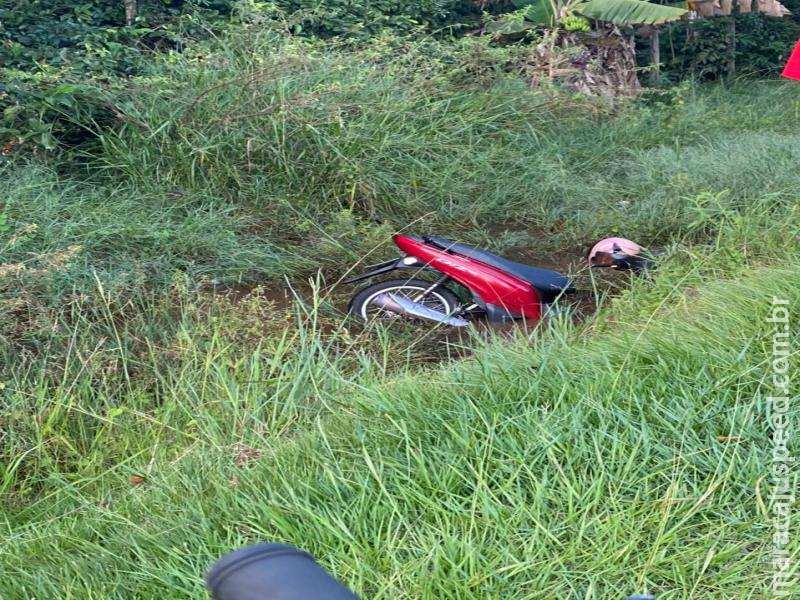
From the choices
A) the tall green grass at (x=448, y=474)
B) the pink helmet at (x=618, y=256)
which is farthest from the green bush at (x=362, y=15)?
the tall green grass at (x=448, y=474)

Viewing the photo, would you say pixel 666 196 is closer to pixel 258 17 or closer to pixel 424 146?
pixel 424 146

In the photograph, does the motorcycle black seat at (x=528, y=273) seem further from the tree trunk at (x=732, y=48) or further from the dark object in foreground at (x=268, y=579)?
the tree trunk at (x=732, y=48)

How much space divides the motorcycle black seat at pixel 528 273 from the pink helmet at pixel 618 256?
1.48 ft

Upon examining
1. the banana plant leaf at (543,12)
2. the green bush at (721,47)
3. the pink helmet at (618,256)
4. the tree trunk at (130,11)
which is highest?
the tree trunk at (130,11)

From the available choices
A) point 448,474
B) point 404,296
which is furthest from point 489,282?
point 448,474

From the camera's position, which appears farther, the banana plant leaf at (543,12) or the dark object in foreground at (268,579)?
the banana plant leaf at (543,12)

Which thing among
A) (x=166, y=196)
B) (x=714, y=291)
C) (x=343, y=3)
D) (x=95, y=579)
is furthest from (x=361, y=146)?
(x=95, y=579)

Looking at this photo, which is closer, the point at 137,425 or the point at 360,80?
the point at 137,425

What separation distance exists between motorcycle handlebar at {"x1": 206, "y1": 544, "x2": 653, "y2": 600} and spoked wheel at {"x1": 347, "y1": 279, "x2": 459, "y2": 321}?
12.1 ft

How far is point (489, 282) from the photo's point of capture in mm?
4527

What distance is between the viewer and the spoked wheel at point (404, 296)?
4691 millimetres

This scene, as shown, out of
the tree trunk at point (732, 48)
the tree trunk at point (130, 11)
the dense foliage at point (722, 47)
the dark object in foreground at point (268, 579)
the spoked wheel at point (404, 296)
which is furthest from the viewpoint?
the dense foliage at point (722, 47)

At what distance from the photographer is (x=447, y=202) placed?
20.7ft

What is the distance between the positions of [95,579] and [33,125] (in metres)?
4.42
